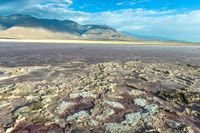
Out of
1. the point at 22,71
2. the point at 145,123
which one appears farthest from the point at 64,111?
the point at 22,71

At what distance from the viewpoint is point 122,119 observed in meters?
10.3

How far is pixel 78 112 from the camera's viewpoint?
1109cm

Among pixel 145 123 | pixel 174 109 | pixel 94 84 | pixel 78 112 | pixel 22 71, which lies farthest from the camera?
pixel 22 71

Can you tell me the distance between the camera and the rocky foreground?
9492mm

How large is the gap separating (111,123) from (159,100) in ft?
14.6

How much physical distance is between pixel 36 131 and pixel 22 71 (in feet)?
46.1

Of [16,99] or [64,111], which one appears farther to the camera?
[16,99]

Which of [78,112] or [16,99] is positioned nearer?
[78,112]

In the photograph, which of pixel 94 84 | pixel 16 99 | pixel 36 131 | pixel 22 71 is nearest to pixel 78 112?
pixel 36 131

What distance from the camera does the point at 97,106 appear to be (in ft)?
39.3

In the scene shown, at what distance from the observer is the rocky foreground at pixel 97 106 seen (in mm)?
9492

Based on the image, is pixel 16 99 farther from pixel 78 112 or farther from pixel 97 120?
pixel 97 120

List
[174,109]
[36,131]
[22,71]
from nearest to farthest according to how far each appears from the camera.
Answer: [36,131] → [174,109] → [22,71]

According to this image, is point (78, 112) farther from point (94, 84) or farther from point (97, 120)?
point (94, 84)
